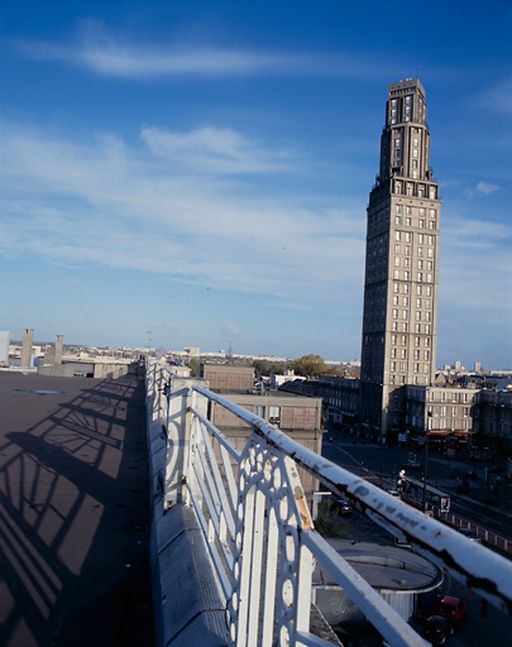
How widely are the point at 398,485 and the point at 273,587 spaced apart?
25375 millimetres

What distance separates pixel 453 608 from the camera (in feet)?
28.5

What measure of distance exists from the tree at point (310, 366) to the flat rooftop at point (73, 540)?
87167mm

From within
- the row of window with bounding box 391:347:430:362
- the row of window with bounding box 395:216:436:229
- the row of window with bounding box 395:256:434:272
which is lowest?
the row of window with bounding box 391:347:430:362

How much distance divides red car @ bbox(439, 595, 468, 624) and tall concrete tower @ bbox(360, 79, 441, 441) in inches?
1597

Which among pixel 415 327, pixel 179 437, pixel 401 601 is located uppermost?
pixel 415 327

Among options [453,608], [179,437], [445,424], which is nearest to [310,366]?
[445,424]

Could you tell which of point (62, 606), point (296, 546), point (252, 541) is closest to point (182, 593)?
point (62, 606)

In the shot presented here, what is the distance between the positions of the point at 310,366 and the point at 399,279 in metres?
42.8

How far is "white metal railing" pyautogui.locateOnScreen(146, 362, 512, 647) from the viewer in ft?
2.26

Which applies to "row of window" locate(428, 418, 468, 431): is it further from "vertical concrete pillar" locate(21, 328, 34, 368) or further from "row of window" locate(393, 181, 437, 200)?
"vertical concrete pillar" locate(21, 328, 34, 368)

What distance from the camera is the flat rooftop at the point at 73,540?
1.94 m

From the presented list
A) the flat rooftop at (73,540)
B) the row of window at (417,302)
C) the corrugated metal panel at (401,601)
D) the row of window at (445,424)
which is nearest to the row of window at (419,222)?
the row of window at (417,302)

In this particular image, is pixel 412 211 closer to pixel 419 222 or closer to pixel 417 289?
pixel 419 222

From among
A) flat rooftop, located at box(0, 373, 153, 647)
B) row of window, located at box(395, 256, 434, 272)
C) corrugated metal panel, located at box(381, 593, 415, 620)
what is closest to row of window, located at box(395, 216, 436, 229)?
row of window, located at box(395, 256, 434, 272)
